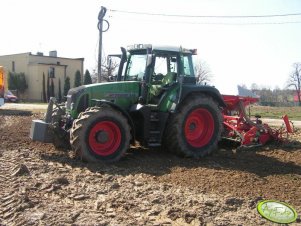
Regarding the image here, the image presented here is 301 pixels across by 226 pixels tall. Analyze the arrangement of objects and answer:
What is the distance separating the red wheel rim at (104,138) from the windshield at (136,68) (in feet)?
5.22

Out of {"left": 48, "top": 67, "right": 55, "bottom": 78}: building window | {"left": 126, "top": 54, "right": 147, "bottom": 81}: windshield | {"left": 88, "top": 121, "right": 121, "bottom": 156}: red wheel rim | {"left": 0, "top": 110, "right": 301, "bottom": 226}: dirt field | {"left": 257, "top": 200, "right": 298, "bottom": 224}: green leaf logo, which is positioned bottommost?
{"left": 257, "top": 200, "right": 298, "bottom": 224}: green leaf logo

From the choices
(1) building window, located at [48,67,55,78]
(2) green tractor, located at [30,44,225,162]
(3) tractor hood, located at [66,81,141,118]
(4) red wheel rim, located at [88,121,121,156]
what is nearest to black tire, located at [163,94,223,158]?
(2) green tractor, located at [30,44,225,162]

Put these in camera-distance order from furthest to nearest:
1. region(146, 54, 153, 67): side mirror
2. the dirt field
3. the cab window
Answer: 1. the cab window
2. region(146, 54, 153, 67): side mirror
3. the dirt field

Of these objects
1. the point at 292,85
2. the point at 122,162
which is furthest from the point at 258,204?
the point at 292,85

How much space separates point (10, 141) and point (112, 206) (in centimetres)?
603

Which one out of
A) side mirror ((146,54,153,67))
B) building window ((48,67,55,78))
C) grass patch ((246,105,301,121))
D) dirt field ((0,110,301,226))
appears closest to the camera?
dirt field ((0,110,301,226))

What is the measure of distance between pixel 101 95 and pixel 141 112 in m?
0.93

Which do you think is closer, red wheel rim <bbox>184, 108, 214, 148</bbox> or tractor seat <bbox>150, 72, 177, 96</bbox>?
tractor seat <bbox>150, 72, 177, 96</bbox>

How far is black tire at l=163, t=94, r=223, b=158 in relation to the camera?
9.42 metres

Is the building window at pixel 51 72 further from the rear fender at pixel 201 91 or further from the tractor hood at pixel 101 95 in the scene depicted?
the tractor hood at pixel 101 95

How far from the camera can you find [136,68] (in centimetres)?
1000

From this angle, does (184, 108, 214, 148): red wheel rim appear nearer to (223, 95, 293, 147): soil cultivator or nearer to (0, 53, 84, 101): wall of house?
(223, 95, 293, 147): soil cultivator

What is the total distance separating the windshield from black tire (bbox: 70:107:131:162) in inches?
56.6

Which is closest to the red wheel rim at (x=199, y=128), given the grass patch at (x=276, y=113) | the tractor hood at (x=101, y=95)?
the tractor hood at (x=101, y=95)
